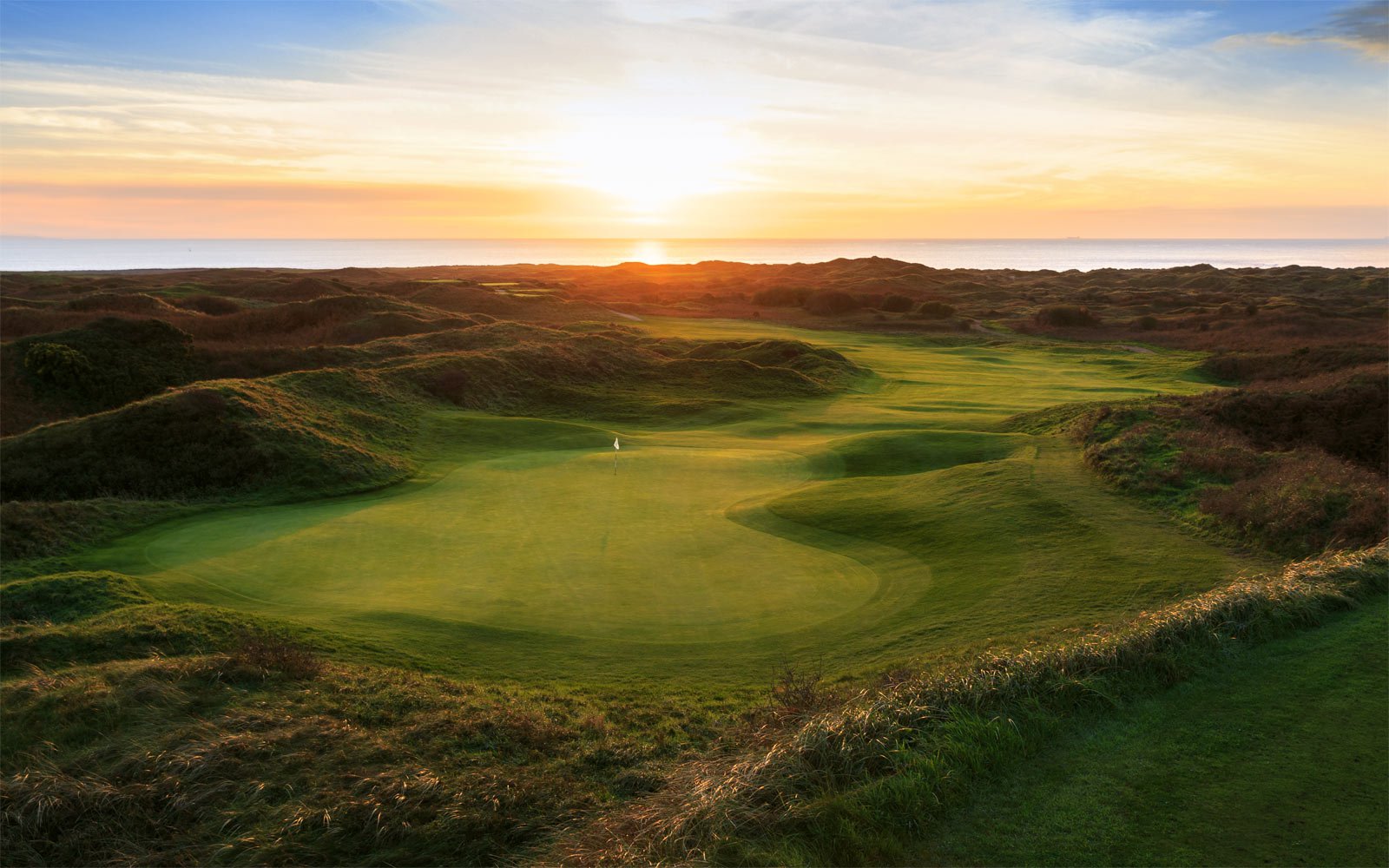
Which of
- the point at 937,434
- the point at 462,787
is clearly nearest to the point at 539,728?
the point at 462,787

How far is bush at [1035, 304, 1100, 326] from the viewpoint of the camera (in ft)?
225

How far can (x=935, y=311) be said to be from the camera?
7681cm

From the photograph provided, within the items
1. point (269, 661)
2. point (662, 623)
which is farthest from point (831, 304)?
point (269, 661)

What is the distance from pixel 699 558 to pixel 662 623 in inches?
119

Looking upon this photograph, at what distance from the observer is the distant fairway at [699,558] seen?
1183cm

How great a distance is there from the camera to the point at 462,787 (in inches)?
295

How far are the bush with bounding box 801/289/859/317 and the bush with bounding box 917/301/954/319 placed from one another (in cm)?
726

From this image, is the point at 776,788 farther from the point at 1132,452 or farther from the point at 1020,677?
the point at 1132,452

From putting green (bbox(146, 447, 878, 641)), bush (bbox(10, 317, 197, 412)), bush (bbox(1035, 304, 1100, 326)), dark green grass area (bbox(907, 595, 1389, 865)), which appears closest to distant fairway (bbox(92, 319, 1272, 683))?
putting green (bbox(146, 447, 878, 641))

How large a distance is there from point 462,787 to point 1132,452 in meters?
19.0

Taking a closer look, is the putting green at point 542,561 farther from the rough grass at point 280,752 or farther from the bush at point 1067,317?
the bush at point 1067,317

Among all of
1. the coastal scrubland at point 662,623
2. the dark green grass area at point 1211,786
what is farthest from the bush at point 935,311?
the dark green grass area at point 1211,786

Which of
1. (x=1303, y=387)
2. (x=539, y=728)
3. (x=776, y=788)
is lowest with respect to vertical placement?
(x=539, y=728)

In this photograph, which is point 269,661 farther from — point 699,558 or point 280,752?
point 699,558
